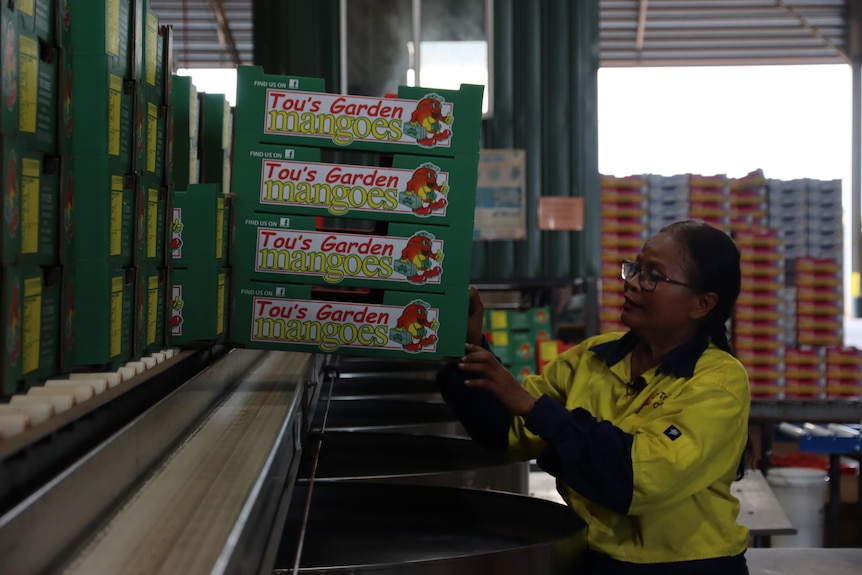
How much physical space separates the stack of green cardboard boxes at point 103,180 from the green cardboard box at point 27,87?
0.10 feet

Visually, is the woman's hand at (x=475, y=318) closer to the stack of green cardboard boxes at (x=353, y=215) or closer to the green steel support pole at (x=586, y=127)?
the stack of green cardboard boxes at (x=353, y=215)

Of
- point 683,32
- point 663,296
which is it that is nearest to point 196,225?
point 663,296

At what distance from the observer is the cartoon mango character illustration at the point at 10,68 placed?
3.41ft

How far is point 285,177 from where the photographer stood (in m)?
2.08

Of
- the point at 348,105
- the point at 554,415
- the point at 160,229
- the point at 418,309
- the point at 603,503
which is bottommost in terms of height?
the point at 603,503

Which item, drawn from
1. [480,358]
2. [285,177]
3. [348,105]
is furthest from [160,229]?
[480,358]

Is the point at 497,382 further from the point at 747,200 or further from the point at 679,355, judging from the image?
the point at 747,200

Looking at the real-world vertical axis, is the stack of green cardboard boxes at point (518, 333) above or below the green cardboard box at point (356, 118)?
below

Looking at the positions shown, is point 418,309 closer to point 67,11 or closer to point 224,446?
point 224,446

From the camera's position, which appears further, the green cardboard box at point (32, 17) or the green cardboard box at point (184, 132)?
the green cardboard box at point (184, 132)

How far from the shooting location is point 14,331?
110cm

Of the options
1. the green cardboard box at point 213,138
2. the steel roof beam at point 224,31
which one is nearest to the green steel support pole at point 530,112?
the green cardboard box at point 213,138

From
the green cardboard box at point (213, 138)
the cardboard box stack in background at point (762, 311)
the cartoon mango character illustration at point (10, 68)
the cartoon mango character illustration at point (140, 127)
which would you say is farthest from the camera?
the cardboard box stack in background at point (762, 311)

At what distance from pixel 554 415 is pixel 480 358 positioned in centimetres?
20
